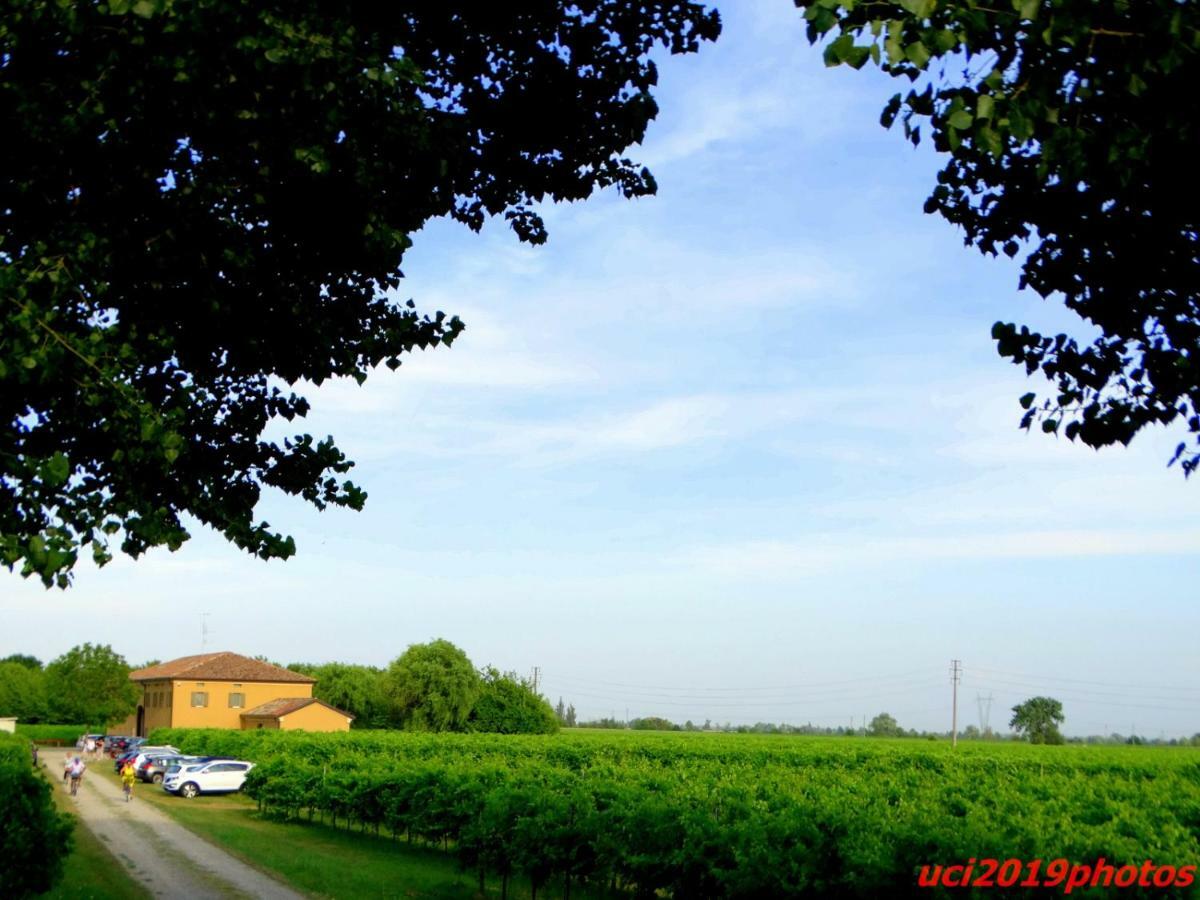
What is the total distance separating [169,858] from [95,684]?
6418cm

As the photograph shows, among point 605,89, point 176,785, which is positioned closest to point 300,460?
point 605,89

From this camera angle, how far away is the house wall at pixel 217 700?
74125 millimetres

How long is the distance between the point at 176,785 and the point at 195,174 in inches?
1448

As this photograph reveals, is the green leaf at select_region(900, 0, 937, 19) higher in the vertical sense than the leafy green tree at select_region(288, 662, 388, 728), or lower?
higher

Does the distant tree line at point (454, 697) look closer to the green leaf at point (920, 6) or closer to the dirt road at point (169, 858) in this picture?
the dirt road at point (169, 858)

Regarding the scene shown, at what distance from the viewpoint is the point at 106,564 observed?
7.23 metres

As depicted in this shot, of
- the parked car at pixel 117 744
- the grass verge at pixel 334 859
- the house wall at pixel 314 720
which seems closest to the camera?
the grass verge at pixel 334 859

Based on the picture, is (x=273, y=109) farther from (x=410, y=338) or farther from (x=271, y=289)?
(x=410, y=338)

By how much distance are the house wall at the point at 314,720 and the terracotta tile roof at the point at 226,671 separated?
8.76m

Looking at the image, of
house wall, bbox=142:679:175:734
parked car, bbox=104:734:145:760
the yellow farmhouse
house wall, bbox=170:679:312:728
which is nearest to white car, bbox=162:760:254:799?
parked car, bbox=104:734:145:760

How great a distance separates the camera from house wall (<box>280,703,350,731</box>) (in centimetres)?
6912

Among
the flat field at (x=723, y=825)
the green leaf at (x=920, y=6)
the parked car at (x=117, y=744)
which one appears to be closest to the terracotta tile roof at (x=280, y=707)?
the parked car at (x=117, y=744)

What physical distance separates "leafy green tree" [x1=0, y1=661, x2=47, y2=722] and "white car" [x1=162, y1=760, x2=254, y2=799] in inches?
2714

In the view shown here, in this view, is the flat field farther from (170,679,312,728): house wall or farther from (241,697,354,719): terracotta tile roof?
(170,679,312,728): house wall
